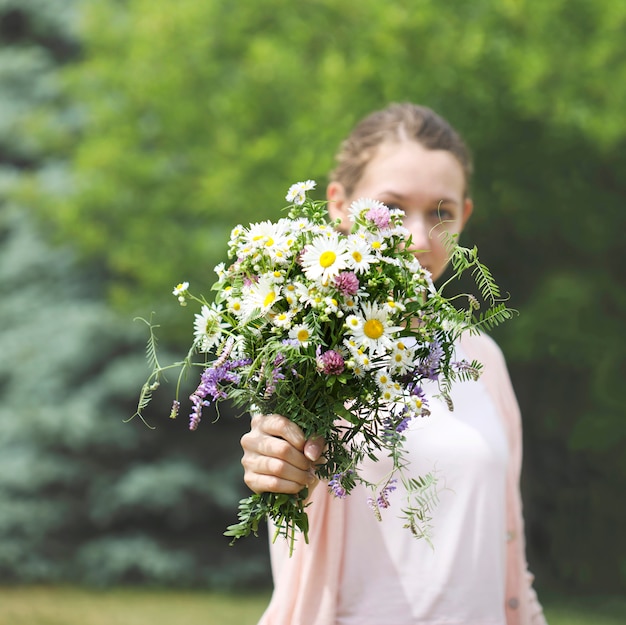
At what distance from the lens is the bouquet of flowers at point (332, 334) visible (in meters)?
1.80

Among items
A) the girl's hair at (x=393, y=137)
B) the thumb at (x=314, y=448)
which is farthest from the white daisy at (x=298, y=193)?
the girl's hair at (x=393, y=137)

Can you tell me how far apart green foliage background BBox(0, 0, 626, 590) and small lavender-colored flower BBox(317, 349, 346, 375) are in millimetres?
5593

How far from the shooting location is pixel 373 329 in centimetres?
180

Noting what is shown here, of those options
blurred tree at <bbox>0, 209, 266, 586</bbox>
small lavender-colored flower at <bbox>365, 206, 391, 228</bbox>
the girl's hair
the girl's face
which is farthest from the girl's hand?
blurred tree at <bbox>0, 209, 266, 586</bbox>

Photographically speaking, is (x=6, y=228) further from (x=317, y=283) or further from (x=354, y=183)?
(x=317, y=283)

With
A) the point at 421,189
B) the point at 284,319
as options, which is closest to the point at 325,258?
the point at 284,319

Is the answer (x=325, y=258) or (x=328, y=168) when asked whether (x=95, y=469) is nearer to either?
(x=328, y=168)

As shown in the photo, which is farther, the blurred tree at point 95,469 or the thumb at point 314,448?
the blurred tree at point 95,469

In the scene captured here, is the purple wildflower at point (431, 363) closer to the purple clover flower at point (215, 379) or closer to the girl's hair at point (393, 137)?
the purple clover flower at point (215, 379)

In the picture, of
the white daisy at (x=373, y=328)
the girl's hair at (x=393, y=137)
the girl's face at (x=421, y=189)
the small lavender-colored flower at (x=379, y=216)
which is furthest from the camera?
the girl's hair at (x=393, y=137)

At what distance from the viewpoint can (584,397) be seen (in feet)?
29.1

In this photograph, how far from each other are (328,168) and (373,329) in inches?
220

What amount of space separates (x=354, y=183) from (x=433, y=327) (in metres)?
0.76

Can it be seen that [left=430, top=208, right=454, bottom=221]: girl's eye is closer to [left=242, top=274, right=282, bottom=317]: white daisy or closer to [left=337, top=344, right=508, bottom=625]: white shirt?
[left=337, top=344, right=508, bottom=625]: white shirt
